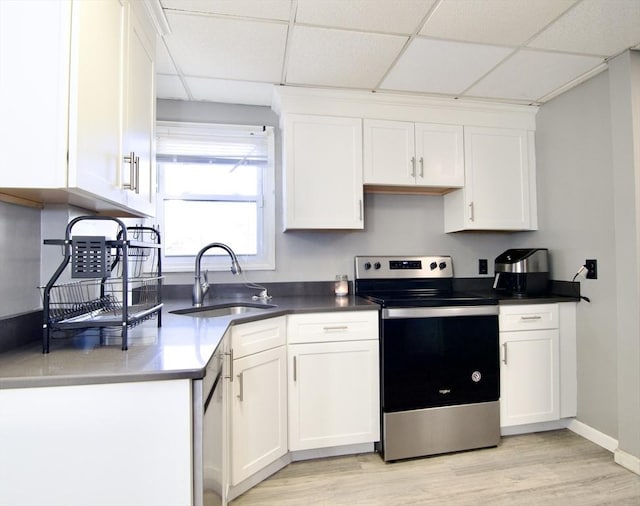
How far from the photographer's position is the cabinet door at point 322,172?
2.22m

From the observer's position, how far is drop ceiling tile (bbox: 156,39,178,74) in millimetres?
1820

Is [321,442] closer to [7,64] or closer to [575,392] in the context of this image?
[575,392]

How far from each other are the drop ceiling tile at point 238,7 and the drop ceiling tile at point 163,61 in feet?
→ 1.06

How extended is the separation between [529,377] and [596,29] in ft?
6.48

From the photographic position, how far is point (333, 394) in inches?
75.7

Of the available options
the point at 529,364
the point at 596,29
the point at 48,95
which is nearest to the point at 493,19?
the point at 596,29

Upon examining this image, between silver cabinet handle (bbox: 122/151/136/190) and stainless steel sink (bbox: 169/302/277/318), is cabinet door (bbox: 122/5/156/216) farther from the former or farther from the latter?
stainless steel sink (bbox: 169/302/277/318)

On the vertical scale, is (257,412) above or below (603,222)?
below

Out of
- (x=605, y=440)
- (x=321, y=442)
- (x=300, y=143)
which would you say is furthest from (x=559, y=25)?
(x=321, y=442)

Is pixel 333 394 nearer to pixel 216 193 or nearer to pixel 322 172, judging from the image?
pixel 322 172

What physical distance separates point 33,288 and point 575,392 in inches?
120

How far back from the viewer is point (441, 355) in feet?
6.55

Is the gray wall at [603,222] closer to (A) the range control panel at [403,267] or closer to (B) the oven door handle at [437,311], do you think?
(B) the oven door handle at [437,311]

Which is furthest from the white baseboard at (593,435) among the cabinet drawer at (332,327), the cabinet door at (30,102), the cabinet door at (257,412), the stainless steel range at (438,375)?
the cabinet door at (30,102)
